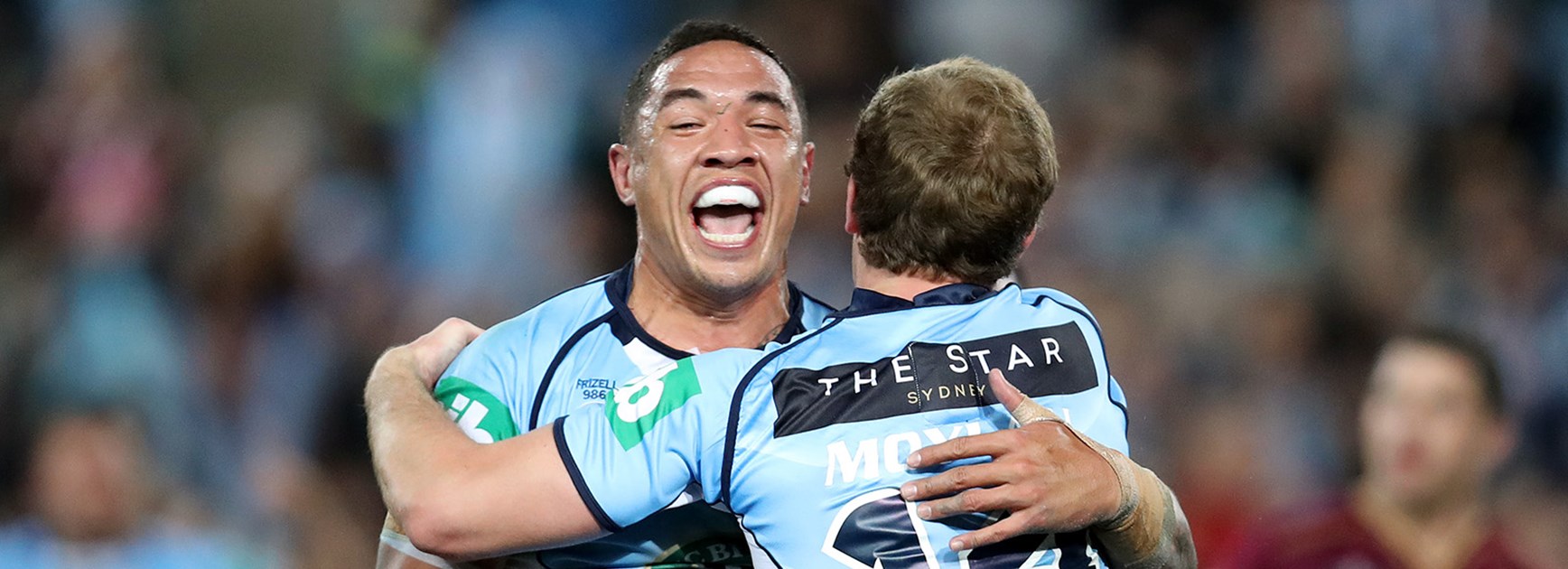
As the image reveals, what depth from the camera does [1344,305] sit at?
718 cm

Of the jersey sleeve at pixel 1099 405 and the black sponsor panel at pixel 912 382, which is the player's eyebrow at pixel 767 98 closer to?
A: the jersey sleeve at pixel 1099 405

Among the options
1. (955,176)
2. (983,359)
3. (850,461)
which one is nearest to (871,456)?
(850,461)

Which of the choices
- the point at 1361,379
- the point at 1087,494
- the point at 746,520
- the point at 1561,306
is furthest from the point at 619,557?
the point at 1561,306

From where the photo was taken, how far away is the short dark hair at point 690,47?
3451 mm

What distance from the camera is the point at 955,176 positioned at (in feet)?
8.58

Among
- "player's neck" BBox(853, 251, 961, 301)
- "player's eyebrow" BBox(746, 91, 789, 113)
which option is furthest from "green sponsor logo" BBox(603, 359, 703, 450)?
"player's eyebrow" BBox(746, 91, 789, 113)

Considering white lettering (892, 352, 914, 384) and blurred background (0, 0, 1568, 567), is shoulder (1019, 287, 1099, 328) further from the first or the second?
blurred background (0, 0, 1568, 567)

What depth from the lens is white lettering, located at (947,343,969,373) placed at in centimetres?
256

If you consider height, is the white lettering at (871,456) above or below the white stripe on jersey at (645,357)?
below

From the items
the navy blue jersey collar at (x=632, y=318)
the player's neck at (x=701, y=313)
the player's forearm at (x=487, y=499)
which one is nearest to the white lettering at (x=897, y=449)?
the player's forearm at (x=487, y=499)

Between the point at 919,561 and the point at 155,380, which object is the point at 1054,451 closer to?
the point at 919,561

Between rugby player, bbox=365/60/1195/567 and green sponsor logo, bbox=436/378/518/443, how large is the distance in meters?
0.23

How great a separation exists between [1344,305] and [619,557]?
5.04m

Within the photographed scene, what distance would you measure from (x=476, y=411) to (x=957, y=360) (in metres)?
0.96
